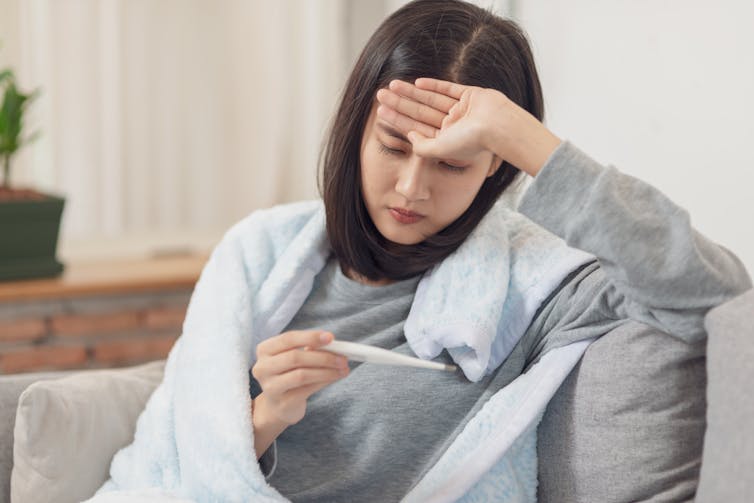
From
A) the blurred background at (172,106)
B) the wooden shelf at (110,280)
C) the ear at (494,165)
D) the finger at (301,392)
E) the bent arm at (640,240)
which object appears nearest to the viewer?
the bent arm at (640,240)

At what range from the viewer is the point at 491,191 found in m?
1.49

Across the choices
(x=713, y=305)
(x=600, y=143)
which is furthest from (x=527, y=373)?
(x=600, y=143)

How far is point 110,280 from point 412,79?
57.5 inches

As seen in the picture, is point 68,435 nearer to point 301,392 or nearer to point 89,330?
point 301,392

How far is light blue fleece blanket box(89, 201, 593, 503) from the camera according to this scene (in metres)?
1.29

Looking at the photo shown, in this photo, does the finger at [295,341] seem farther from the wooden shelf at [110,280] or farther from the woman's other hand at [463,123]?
the wooden shelf at [110,280]

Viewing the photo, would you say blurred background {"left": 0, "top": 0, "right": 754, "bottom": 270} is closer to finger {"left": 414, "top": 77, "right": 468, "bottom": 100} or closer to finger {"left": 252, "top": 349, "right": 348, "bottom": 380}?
finger {"left": 414, "top": 77, "right": 468, "bottom": 100}

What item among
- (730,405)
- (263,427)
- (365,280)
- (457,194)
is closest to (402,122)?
(457,194)

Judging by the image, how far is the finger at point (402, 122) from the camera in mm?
1311

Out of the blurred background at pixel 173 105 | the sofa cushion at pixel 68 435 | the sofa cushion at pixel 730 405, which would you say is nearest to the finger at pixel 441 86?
the sofa cushion at pixel 730 405

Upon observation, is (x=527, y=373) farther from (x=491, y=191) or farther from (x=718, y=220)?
(x=718, y=220)

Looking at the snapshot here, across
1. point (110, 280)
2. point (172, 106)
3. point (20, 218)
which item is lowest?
point (110, 280)

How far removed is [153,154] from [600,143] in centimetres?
171

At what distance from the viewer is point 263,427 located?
4.30ft
